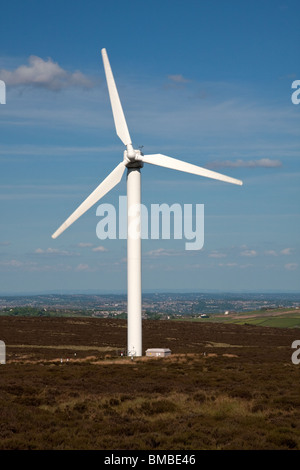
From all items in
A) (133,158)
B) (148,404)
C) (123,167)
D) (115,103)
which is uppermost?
(115,103)

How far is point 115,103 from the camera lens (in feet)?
202

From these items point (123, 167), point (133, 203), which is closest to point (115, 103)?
point (123, 167)

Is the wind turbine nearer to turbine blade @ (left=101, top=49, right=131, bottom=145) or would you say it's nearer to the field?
turbine blade @ (left=101, top=49, right=131, bottom=145)

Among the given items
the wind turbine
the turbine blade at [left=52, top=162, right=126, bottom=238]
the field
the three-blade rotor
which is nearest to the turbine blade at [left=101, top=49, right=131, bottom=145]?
the three-blade rotor

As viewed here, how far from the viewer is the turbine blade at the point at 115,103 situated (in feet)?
200

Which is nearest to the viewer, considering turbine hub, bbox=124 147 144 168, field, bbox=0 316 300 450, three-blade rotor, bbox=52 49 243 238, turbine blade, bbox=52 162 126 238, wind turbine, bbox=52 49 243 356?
field, bbox=0 316 300 450

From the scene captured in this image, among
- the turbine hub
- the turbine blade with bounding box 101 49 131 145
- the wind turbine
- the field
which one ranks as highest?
the turbine blade with bounding box 101 49 131 145

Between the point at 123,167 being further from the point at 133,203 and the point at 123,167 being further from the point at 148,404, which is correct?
the point at 148,404

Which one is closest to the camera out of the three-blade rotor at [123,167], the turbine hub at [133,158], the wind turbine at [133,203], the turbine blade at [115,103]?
the three-blade rotor at [123,167]

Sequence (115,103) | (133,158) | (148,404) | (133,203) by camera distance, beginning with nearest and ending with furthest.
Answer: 1. (148,404)
2. (133,203)
3. (133,158)
4. (115,103)

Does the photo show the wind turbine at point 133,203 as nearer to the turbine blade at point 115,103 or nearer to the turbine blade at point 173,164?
the turbine blade at point 173,164

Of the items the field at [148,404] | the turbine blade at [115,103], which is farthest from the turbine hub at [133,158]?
the field at [148,404]

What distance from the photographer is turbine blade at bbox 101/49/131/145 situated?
200ft

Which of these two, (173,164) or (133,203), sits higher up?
(173,164)
